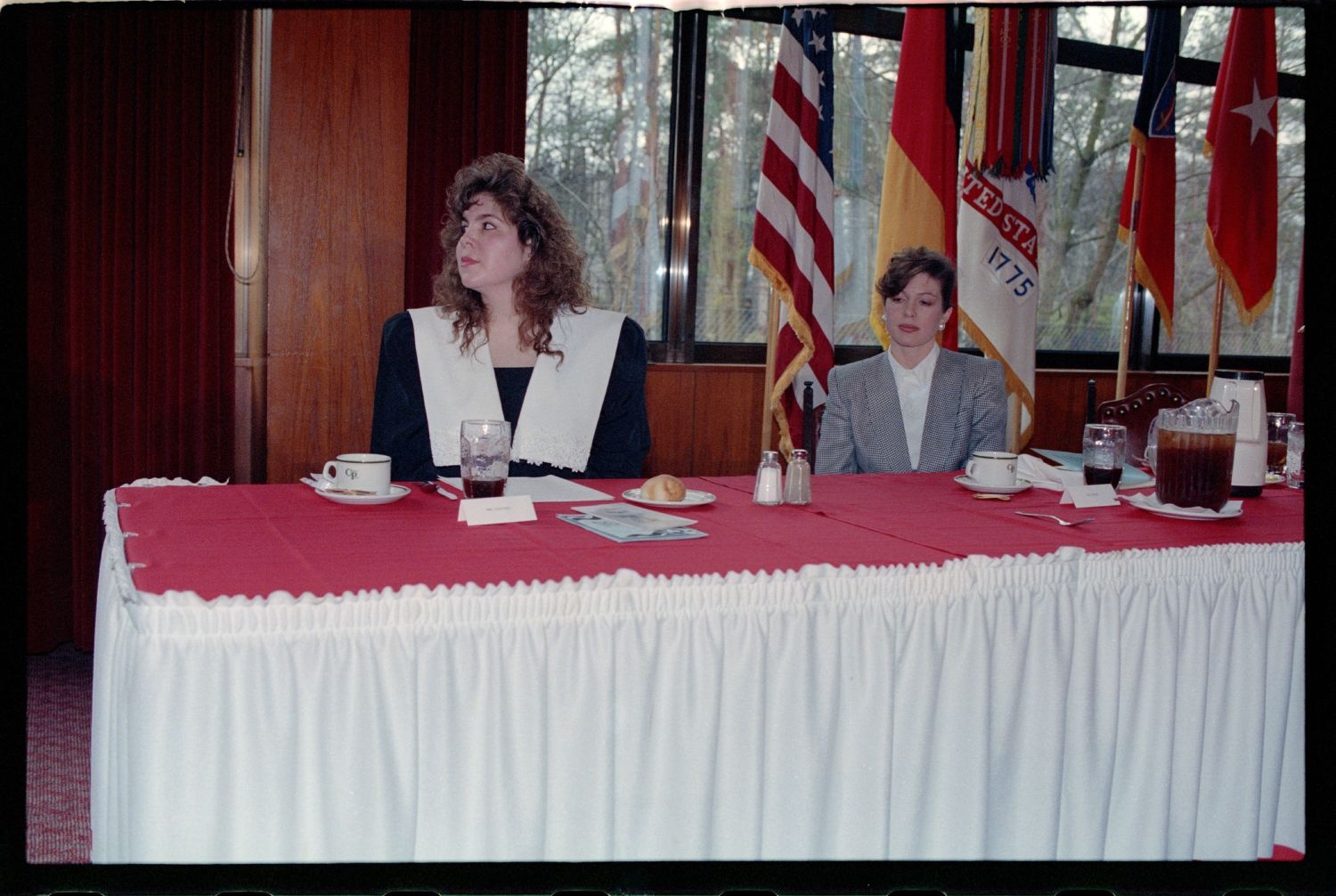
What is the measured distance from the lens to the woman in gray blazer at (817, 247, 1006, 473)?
239 centimetres

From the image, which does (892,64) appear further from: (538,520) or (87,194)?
(538,520)

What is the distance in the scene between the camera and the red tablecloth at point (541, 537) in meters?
1.08

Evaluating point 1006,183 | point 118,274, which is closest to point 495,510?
point 118,274

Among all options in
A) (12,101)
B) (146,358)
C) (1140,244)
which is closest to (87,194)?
(146,358)

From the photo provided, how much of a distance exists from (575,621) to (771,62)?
3.06 metres

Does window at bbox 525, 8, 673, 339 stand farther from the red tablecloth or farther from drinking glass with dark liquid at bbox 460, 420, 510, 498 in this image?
drinking glass with dark liquid at bbox 460, 420, 510, 498

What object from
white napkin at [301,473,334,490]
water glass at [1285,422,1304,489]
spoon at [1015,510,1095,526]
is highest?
water glass at [1285,422,1304,489]

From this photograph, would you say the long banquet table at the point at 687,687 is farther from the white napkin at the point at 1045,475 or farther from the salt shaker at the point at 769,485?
the white napkin at the point at 1045,475

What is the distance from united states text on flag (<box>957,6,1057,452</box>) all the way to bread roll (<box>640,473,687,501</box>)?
2.44 metres

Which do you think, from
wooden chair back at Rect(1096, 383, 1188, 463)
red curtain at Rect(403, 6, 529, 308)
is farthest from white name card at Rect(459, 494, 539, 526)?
red curtain at Rect(403, 6, 529, 308)

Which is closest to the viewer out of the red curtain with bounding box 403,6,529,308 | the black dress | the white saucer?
the white saucer

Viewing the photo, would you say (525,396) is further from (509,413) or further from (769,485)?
(769,485)

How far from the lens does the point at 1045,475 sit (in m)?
1.86

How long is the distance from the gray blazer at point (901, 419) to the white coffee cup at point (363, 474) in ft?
3.97
